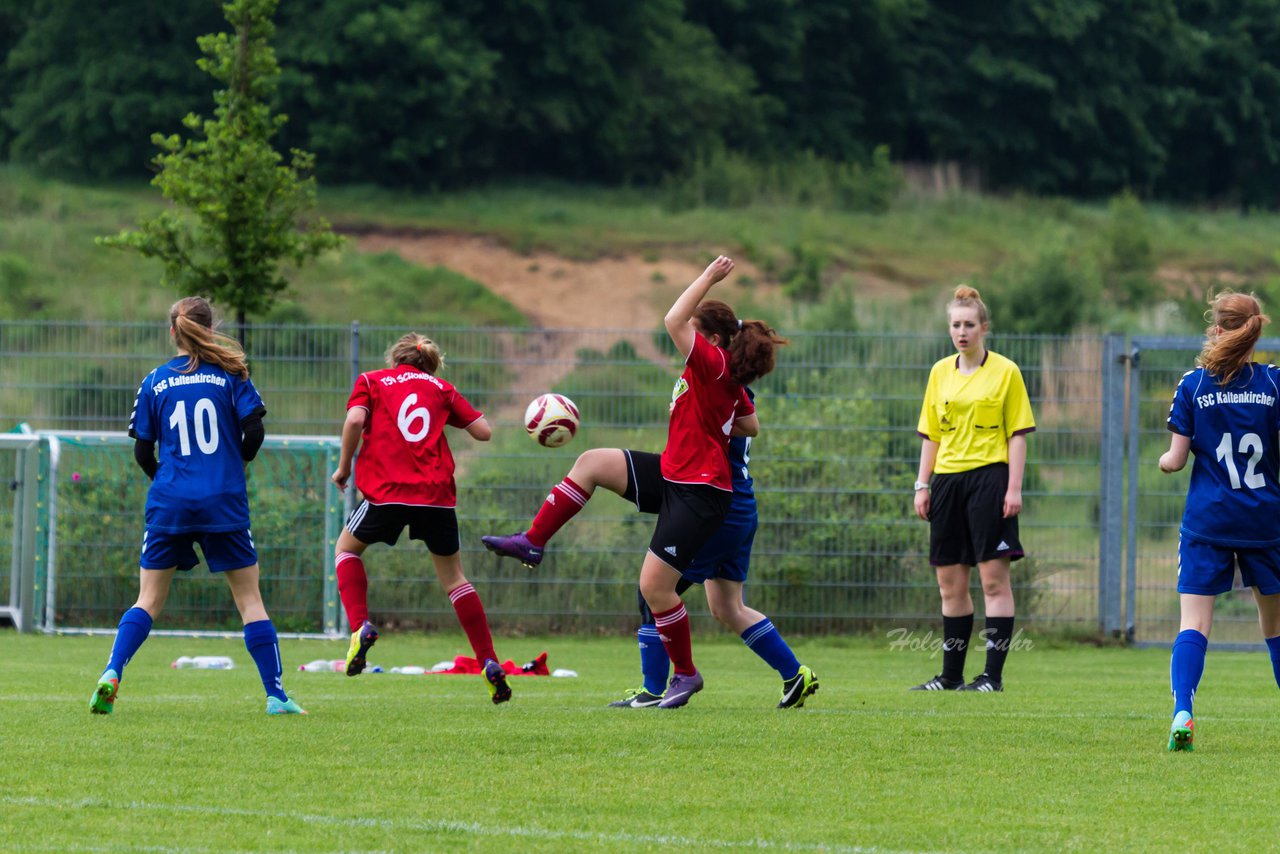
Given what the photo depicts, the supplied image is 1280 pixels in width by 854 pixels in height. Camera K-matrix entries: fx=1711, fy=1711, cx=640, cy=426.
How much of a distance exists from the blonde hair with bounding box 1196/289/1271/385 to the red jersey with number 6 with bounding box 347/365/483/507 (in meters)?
3.40

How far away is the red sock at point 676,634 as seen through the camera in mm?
7703

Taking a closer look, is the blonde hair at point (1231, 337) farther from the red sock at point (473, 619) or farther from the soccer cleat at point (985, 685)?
the red sock at point (473, 619)

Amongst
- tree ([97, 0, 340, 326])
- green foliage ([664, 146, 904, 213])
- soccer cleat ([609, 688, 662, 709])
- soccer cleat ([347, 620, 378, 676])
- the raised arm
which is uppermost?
green foliage ([664, 146, 904, 213])

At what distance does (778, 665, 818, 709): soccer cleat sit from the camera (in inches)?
308

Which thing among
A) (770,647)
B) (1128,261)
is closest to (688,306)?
(770,647)

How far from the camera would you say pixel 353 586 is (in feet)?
26.3

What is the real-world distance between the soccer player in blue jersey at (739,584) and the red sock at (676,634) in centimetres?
11

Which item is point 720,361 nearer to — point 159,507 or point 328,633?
point 159,507

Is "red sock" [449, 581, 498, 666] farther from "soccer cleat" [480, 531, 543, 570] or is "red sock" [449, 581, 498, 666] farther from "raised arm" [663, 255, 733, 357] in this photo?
"raised arm" [663, 255, 733, 357]

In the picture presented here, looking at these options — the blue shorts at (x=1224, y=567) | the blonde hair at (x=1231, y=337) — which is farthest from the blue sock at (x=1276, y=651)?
the blonde hair at (x=1231, y=337)

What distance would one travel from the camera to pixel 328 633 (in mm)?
12898

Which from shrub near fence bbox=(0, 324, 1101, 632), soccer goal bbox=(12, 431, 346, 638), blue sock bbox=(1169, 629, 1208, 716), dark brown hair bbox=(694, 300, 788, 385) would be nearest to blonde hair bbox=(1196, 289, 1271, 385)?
blue sock bbox=(1169, 629, 1208, 716)

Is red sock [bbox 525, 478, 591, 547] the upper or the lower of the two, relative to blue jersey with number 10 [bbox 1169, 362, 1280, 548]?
lower

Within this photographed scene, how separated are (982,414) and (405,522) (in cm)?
317
